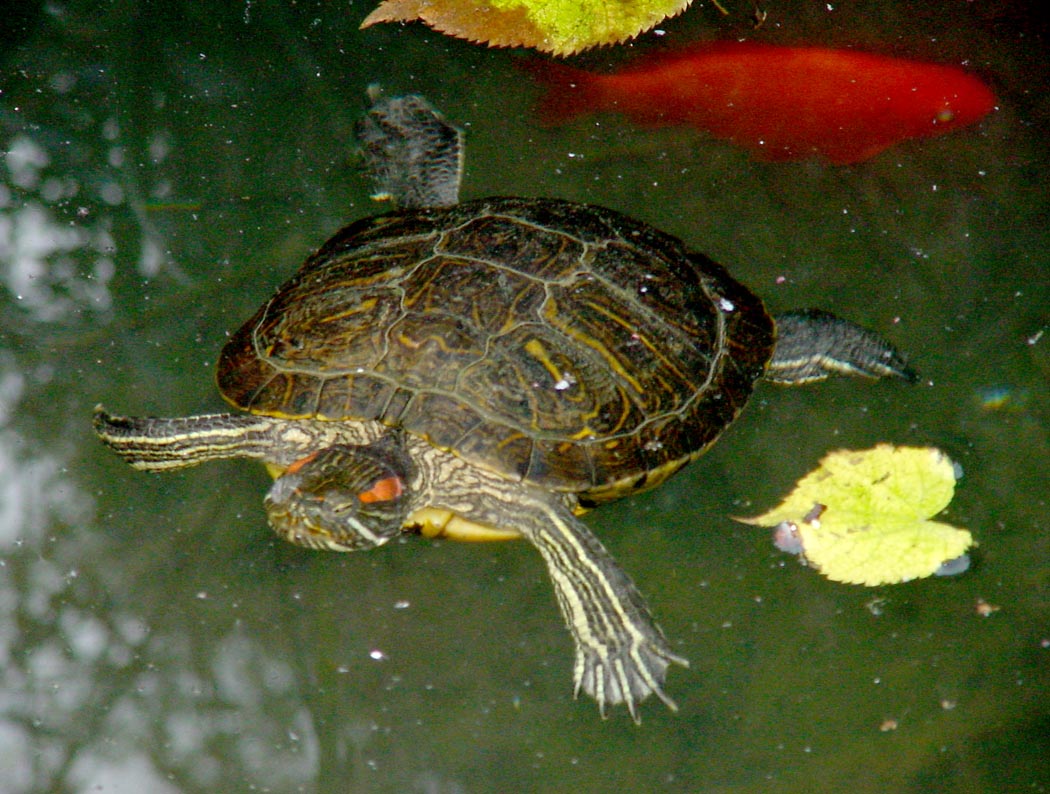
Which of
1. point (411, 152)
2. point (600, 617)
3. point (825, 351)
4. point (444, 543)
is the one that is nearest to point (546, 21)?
point (411, 152)

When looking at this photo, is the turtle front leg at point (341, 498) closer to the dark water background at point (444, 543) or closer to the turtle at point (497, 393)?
the turtle at point (497, 393)

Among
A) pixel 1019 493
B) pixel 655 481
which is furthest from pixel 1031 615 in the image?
pixel 655 481

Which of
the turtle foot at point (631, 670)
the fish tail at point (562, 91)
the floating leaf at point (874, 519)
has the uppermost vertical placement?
the fish tail at point (562, 91)

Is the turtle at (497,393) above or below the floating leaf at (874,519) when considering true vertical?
above

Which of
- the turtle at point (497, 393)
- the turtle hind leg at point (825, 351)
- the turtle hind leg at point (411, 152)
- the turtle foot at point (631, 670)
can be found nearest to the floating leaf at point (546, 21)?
Answer: the turtle hind leg at point (411, 152)

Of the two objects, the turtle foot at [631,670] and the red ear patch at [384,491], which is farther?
the turtle foot at [631,670]

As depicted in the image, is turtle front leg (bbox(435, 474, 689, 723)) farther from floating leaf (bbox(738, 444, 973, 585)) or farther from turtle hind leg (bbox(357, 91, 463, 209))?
turtle hind leg (bbox(357, 91, 463, 209))
